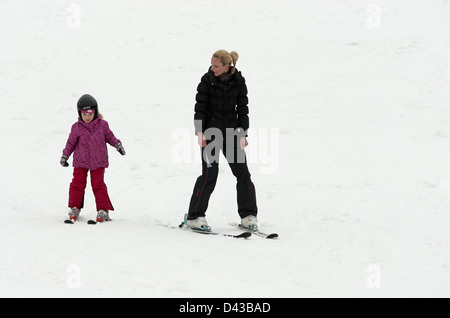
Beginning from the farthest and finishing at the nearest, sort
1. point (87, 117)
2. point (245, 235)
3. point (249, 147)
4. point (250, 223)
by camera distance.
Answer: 1. point (249, 147)
2. point (87, 117)
3. point (250, 223)
4. point (245, 235)

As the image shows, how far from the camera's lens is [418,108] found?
11562 mm

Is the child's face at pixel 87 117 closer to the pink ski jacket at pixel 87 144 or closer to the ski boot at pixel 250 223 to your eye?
the pink ski jacket at pixel 87 144

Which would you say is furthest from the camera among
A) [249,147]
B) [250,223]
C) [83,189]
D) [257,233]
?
[249,147]

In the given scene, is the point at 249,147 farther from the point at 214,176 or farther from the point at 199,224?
the point at 199,224

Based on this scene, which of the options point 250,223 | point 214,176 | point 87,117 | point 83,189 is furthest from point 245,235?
point 87,117

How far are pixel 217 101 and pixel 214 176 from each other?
85 centimetres

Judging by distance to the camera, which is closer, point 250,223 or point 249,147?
point 250,223

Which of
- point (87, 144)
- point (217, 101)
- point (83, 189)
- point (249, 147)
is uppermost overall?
point (217, 101)

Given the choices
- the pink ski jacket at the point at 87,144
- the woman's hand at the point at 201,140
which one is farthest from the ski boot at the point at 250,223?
the pink ski jacket at the point at 87,144

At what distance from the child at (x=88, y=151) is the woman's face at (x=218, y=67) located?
5.03 feet

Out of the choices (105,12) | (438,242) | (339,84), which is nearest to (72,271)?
(438,242)

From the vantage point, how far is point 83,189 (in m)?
7.23

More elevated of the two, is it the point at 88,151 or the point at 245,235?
the point at 88,151

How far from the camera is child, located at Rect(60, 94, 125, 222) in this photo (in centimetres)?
713
